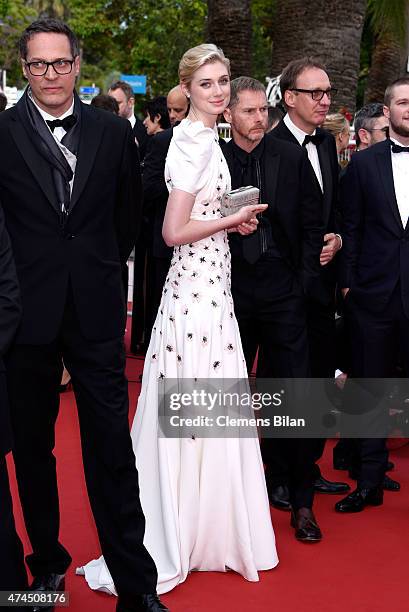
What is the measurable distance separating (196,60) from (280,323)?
1.44m

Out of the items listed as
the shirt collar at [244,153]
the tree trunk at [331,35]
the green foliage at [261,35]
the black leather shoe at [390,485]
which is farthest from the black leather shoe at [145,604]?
the green foliage at [261,35]

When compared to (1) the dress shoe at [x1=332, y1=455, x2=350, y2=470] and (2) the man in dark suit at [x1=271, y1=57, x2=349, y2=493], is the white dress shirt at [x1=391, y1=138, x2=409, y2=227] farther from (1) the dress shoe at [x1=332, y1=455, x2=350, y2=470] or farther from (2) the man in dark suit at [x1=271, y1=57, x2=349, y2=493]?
(1) the dress shoe at [x1=332, y1=455, x2=350, y2=470]

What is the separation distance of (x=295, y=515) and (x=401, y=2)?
33.4ft

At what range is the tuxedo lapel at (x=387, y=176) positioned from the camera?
5.56m

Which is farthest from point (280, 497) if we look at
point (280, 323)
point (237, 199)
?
point (237, 199)

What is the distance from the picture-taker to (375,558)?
16.5ft

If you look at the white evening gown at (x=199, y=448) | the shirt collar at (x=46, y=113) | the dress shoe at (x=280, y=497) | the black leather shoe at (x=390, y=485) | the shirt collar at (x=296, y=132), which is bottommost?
the black leather shoe at (x=390, y=485)

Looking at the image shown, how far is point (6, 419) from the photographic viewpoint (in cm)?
316

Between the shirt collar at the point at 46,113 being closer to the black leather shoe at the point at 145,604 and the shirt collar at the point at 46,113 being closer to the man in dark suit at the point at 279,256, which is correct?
the man in dark suit at the point at 279,256

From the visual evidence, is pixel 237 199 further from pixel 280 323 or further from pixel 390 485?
pixel 390 485

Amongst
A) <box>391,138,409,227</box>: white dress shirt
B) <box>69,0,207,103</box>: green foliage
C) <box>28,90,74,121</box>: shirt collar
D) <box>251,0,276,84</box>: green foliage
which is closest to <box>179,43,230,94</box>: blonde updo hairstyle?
<box>28,90,74,121</box>: shirt collar

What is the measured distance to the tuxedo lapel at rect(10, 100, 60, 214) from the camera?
3836 millimetres

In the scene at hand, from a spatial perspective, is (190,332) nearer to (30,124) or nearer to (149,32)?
(30,124)

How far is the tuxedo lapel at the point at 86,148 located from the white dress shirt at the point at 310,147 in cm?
190
